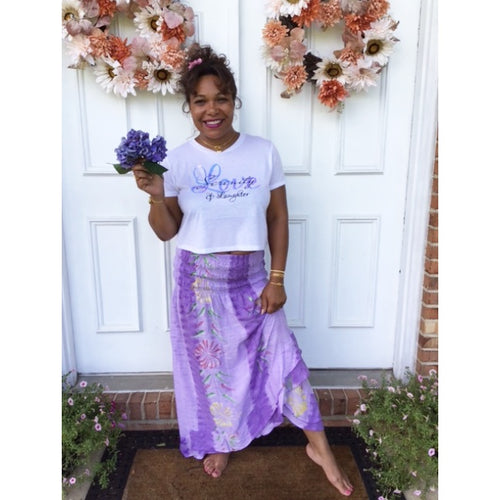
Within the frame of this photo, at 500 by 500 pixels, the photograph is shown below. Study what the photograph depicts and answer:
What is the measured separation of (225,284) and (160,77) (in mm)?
947

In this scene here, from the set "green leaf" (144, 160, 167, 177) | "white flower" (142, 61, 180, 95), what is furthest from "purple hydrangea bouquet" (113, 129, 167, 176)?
"white flower" (142, 61, 180, 95)

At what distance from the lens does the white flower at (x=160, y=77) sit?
193cm

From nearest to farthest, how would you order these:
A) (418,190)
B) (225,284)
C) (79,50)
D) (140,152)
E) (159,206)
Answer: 1. (140,152)
2. (159,206)
3. (225,284)
4. (79,50)
5. (418,190)

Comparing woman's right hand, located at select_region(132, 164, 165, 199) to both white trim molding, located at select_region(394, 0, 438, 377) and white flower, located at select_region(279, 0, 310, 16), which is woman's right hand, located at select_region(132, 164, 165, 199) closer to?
white flower, located at select_region(279, 0, 310, 16)

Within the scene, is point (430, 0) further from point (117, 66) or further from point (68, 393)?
point (68, 393)

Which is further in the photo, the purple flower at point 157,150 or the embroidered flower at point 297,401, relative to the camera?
the embroidered flower at point 297,401

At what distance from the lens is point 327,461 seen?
1921 millimetres

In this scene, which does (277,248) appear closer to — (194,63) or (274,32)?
(194,63)

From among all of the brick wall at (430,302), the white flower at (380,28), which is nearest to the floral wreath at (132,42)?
the white flower at (380,28)

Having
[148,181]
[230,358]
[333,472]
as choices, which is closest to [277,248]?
[230,358]

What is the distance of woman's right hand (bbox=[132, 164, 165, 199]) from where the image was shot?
154cm

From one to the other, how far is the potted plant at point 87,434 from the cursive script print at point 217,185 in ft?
3.45

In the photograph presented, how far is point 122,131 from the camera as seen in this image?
211 cm

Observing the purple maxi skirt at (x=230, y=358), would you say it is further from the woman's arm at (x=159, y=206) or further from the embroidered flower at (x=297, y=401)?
the woman's arm at (x=159, y=206)
